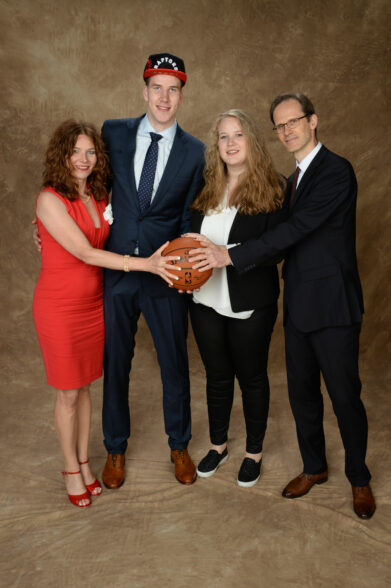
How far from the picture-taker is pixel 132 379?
459cm

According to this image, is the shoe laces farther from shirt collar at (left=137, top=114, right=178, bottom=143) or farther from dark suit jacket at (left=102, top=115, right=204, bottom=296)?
shirt collar at (left=137, top=114, right=178, bottom=143)

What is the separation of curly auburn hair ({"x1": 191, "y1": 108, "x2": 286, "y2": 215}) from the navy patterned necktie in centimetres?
28

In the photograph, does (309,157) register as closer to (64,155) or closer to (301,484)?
(64,155)

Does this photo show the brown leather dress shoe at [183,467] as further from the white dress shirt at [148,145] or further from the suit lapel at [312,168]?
the suit lapel at [312,168]

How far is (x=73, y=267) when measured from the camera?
2.79 metres

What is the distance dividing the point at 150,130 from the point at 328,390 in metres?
1.67

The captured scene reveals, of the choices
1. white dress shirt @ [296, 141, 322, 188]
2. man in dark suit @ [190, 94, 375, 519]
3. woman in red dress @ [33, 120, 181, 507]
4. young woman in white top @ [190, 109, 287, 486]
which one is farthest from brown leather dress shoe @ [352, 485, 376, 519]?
white dress shirt @ [296, 141, 322, 188]

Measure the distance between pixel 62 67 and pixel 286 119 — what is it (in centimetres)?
253

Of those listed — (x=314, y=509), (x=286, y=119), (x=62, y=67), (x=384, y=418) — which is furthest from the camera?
(x=62, y=67)

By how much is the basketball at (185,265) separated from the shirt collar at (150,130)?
63 cm

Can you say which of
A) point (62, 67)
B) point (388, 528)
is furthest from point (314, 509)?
point (62, 67)

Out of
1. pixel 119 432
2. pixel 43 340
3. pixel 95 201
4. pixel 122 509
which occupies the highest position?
pixel 95 201

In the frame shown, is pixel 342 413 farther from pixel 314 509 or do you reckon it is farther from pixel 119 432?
pixel 119 432

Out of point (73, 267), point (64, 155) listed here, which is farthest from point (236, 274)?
point (64, 155)
